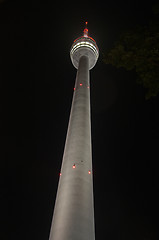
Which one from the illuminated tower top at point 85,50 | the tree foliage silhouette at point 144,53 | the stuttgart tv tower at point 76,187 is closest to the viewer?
the tree foliage silhouette at point 144,53

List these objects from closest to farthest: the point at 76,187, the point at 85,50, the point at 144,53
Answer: the point at 144,53, the point at 76,187, the point at 85,50

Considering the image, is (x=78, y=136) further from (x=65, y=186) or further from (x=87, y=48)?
(x=87, y=48)

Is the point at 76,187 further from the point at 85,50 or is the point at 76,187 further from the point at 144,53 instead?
the point at 85,50

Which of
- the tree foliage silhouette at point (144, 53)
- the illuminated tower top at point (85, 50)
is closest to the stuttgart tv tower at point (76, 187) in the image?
the tree foliage silhouette at point (144, 53)

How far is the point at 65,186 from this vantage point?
17078 mm

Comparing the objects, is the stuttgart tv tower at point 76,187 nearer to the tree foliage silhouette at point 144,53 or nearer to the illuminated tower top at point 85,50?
the tree foliage silhouette at point 144,53

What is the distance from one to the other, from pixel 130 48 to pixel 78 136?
34.6 ft

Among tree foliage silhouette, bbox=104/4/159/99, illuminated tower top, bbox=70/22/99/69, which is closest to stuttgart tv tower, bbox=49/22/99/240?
tree foliage silhouette, bbox=104/4/159/99

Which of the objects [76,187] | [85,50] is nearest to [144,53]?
[76,187]

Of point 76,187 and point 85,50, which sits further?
point 85,50

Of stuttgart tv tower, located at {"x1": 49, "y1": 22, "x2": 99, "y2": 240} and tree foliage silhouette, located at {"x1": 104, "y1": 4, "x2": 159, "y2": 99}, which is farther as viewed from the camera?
stuttgart tv tower, located at {"x1": 49, "y1": 22, "x2": 99, "y2": 240}

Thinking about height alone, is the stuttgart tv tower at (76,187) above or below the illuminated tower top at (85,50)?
below

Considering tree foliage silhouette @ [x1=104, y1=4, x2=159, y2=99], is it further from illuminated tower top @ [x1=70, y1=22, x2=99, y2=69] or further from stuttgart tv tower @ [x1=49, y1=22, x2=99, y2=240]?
illuminated tower top @ [x1=70, y1=22, x2=99, y2=69]

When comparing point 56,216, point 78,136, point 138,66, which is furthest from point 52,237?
point 138,66
